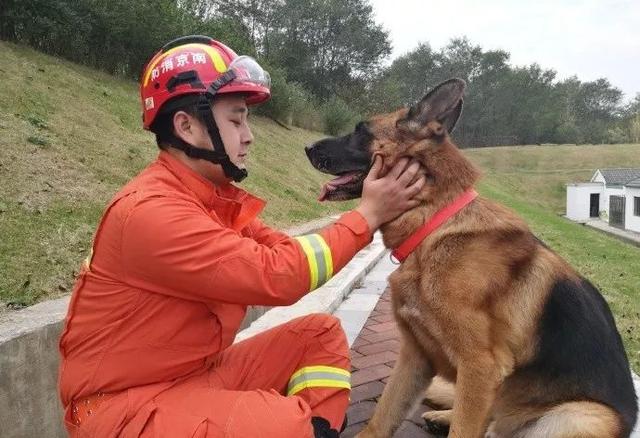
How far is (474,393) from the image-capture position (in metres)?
2.13

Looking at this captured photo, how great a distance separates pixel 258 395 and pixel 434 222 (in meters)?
1.08

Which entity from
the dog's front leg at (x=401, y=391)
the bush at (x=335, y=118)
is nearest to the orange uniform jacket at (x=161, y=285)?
the dog's front leg at (x=401, y=391)

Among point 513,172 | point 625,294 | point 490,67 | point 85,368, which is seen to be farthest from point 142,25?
point 490,67

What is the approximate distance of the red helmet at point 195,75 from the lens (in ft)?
6.63

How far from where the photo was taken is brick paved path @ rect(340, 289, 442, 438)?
2.88 meters

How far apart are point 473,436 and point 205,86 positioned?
1832 millimetres

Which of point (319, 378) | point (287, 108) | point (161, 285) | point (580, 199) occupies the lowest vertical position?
point (580, 199)

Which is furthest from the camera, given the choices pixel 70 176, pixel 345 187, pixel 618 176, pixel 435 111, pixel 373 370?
pixel 618 176

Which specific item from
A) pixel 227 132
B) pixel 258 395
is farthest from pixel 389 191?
pixel 258 395

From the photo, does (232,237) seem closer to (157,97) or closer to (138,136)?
(157,97)

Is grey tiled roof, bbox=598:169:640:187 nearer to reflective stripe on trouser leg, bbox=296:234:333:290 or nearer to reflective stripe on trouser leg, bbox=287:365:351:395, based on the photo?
reflective stripe on trouser leg, bbox=287:365:351:395

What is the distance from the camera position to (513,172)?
53.6 metres

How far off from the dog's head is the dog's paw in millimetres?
1287

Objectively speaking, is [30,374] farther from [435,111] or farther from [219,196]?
[435,111]
